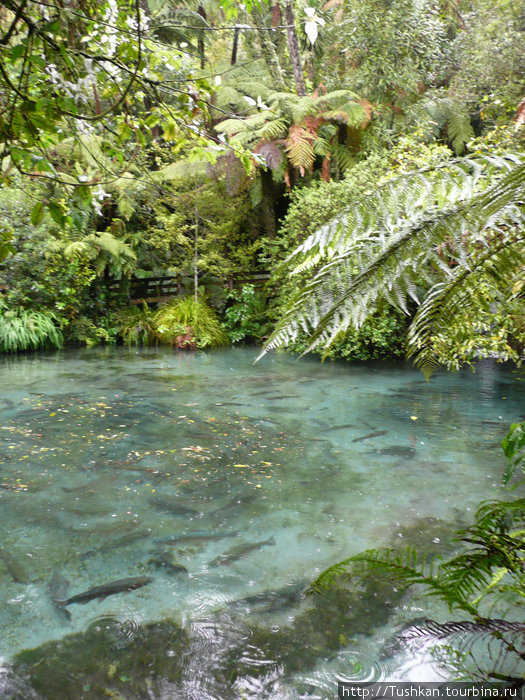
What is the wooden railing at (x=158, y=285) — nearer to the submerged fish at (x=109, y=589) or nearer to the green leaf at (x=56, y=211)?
the submerged fish at (x=109, y=589)

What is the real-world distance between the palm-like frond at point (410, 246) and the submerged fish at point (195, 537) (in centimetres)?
138

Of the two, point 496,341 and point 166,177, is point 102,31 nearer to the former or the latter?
point 496,341

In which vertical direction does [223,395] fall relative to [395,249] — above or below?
below

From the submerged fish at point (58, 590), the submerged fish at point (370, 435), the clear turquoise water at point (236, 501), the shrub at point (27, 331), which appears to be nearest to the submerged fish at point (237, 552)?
the clear turquoise water at point (236, 501)

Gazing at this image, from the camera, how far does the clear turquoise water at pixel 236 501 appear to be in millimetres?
1687

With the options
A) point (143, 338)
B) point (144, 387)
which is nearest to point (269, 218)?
point (143, 338)

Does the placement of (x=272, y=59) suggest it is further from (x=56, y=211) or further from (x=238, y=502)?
(x=56, y=211)

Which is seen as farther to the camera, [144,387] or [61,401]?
[144,387]

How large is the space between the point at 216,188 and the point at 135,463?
743cm

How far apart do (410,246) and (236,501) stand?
76.8 inches

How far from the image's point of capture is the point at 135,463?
3.36 metres

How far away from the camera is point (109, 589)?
1.97 meters

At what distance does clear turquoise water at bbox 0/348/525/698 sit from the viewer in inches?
66.4

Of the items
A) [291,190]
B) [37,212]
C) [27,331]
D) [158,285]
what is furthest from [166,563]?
[158,285]
